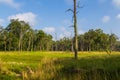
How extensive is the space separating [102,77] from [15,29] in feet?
353

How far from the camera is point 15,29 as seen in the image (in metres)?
116

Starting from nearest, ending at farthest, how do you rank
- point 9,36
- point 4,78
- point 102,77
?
point 102,77 → point 4,78 → point 9,36

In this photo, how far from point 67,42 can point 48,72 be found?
130 metres

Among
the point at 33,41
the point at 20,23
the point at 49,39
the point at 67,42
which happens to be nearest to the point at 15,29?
the point at 20,23

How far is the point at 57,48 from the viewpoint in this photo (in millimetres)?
152375

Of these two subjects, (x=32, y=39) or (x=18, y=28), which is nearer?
(x=18, y=28)

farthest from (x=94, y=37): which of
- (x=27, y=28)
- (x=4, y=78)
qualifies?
(x=4, y=78)

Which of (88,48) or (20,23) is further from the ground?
(20,23)

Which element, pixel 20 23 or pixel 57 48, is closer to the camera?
pixel 20 23

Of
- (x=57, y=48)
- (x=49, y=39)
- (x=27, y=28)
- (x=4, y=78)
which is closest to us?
(x=4, y=78)

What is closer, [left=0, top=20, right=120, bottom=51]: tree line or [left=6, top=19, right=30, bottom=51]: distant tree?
[left=0, top=20, right=120, bottom=51]: tree line

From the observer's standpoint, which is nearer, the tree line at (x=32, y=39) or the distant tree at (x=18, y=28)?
the tree line at (x=32, y=39)

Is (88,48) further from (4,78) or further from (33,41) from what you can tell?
(4,78)

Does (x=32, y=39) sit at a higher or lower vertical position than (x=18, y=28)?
lower
